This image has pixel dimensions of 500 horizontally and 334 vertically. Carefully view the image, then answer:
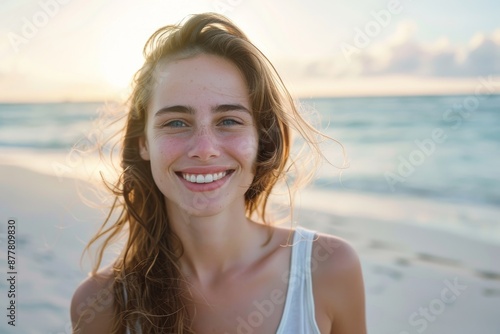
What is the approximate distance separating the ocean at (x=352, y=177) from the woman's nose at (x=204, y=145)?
0.79 meters

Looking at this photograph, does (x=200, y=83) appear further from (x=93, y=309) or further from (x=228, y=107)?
(x=93, y=309)

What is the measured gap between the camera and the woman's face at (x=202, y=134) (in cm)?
265

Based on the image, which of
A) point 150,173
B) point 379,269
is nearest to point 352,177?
point 379,269

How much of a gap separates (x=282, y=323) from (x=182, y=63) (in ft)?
4.21

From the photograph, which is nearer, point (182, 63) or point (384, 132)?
point (182, 63)

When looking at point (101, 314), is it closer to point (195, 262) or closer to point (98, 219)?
point (195, 262)

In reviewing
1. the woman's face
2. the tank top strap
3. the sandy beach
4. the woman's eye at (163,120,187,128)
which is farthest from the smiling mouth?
the sandy beach

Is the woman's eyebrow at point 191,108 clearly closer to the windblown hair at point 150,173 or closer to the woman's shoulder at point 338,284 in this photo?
the windblown hair at point 150,173

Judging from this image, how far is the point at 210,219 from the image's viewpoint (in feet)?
9.47

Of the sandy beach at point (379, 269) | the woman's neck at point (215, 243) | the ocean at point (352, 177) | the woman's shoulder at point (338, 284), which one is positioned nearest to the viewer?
the woman's shoulder at point (338, 284)

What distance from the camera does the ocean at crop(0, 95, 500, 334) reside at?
571 centimetres

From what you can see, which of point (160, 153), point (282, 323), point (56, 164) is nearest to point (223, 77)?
point (160, 153)

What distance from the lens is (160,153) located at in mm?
2701

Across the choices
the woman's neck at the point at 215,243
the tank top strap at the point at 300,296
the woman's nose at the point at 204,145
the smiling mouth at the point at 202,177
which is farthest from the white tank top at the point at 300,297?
the woman's nose at the point at 204,145
